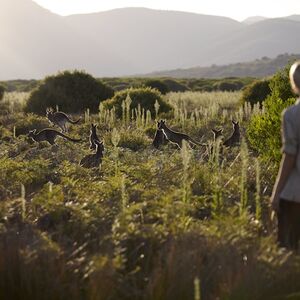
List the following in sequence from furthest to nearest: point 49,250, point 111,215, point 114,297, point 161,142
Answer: point 161,142 → point 111,215 → point 49,250 → point 114,297

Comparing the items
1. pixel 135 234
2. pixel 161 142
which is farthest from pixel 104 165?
pixel 135 234

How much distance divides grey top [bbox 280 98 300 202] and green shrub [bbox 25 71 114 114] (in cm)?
2041

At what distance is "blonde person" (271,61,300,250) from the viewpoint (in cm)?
540

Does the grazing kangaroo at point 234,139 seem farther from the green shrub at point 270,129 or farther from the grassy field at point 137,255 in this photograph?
the grassy field at point 137,255

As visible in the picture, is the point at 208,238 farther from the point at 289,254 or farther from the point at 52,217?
the point at 52,217

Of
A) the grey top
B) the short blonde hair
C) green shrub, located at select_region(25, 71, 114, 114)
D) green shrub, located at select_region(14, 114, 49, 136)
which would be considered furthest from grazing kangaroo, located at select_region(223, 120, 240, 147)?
→ green shrub, located at select_region(25, 71, 114, 114)

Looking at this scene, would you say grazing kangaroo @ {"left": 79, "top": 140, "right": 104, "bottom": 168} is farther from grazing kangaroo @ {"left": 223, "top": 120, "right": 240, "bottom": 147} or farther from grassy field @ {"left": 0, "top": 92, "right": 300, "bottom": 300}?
grassy field @ {"left": 0, "top": 92, "right": 300, "bottom": 300}

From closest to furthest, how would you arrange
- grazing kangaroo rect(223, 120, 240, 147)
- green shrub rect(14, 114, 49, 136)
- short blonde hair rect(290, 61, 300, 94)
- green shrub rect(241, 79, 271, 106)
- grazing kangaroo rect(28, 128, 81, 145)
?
short blonde hair rect(290, 61, 300, 94) → grazing kangaroo rect(223, 120, 240, 147) → grazing kangaroo rect(28, 128, 81, 145) → green shrub rect(14, 114, 49, 136) → green shrub rect(241, 79, 271, 106)

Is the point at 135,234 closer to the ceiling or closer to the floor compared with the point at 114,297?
closer to the ceiling

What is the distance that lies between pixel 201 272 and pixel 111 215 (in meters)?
1.56

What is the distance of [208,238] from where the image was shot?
18.3 feet

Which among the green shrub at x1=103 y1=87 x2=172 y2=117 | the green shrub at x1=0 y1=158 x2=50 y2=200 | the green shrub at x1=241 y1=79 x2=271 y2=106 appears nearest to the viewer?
the green shrub at x1=0 y1=158 x2=50 y2=200

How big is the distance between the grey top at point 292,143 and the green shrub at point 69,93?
804 inches

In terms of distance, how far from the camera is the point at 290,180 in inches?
220
